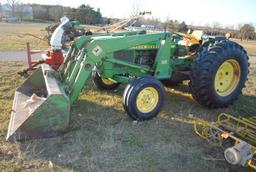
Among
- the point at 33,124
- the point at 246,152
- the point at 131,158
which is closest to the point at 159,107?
the point at 131,158

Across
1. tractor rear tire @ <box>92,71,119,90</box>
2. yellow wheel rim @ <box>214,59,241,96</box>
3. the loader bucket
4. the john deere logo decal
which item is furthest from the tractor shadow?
the john deere logo decal

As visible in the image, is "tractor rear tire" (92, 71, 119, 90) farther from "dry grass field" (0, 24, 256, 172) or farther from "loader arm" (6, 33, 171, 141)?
"loader arm" (6, 33, 171, 141)

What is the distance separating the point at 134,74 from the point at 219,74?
187 cm

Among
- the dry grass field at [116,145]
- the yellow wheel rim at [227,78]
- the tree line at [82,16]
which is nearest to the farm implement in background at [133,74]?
the yellow wheel rim at [227,78]

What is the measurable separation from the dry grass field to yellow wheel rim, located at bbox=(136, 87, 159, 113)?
253mm

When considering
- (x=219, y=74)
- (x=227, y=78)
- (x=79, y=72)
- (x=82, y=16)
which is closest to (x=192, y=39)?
(x=219, y=74)

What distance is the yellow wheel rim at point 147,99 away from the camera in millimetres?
5000

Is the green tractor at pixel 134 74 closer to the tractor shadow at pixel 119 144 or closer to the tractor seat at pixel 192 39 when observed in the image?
the tractor seat at pixel 192 39

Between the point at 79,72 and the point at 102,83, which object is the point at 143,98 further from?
the point at 102,83

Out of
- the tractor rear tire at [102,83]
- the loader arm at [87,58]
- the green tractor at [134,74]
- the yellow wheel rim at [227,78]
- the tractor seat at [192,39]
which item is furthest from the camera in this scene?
the tractor rear tire at [102,83]

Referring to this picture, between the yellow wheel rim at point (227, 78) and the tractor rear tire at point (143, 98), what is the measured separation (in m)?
1.64

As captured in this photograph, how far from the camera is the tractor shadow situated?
386 cm

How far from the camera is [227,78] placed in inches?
247

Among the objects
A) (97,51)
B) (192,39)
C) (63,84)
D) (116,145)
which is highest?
(192,39)
